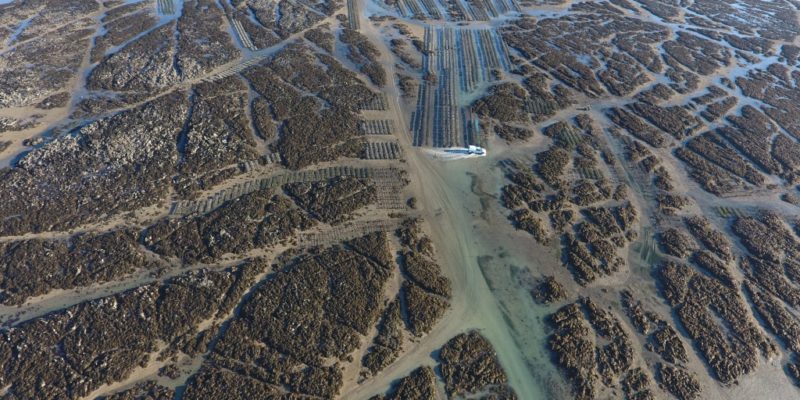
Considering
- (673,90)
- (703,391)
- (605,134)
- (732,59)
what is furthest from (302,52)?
(732,59)

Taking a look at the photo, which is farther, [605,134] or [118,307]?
[605,134]

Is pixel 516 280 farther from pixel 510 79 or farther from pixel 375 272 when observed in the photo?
pixel 510 79

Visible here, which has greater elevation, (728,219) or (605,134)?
(605,134)

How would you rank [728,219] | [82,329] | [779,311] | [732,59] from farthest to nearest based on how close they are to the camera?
[732,59] → [728,219] → [779,311] → [82,329]

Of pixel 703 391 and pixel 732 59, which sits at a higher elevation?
pixel 732 59

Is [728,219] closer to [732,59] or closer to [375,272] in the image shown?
[375,272]

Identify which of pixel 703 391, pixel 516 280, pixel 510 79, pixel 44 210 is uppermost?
pixel 510 79

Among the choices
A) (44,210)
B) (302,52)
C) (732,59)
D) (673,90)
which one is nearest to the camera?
(44,210)

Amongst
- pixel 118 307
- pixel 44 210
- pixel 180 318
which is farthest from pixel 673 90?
pixel 44 210

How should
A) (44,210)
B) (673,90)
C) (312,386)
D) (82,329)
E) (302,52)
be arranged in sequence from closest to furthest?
1. (312,386)
2. (82,329)
3. (44,210)
4. (673,90)
5. (302,52)
